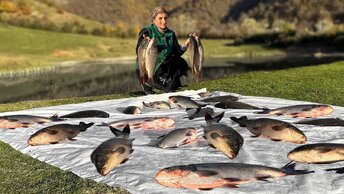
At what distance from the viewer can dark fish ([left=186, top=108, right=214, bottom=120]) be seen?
297 inches

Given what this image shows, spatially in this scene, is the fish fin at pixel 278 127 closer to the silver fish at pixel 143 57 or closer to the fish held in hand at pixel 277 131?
the fish held in hand at pixel 277 131

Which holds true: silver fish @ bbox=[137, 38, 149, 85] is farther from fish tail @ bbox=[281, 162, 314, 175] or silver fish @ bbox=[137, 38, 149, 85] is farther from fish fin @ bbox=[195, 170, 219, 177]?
fish fin @ bbox=[195, 170, 219, 177]

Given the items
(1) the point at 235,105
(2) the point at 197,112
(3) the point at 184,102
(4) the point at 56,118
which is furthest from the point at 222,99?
→ (4) the point at 56,118

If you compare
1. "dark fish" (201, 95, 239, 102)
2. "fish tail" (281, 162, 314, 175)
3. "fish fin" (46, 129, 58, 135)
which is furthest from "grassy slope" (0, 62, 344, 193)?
"dark fish" (201, 95, 239, 102)

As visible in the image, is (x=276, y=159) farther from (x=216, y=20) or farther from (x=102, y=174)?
(x=216, y=20)

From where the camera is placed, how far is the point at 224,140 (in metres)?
5.54

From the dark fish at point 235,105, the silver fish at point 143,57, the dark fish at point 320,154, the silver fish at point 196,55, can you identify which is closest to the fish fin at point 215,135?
the dark fish at point 320,154

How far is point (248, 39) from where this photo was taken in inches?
4409

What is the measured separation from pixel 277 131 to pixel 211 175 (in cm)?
186

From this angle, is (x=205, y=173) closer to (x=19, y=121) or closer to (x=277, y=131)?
(x=277, y=131)

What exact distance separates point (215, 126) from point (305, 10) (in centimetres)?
16900

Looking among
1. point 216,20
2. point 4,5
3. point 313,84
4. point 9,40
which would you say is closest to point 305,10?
point 216,20

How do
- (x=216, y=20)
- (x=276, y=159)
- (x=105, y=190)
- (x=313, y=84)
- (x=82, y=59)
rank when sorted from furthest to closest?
1. (x=216, y=20)
2. (x=82, y=59)
3. (x=313, y=84)
4. (x=276, y=159)
5. (x=105, y=190)

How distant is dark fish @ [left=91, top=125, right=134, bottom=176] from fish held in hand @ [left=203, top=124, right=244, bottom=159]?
1001 millimetres
